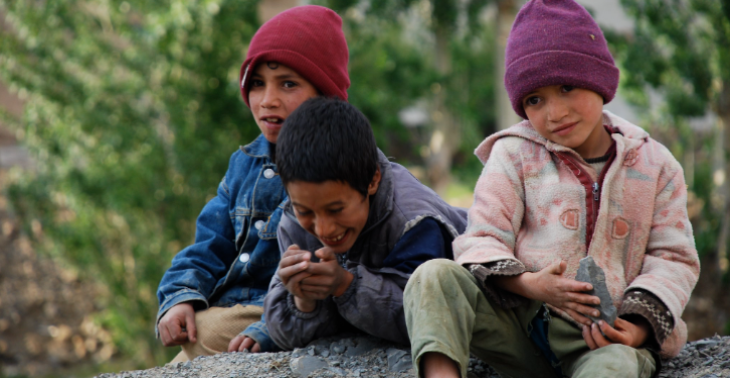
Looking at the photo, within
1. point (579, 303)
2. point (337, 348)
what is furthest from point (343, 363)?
point (579, 303)

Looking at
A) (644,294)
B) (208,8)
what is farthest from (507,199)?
(208,8)

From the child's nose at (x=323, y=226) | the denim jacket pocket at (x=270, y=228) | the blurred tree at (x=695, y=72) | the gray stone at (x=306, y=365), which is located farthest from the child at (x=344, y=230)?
the blurred tree at (x=695, y=72)

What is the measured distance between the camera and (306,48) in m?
3.48

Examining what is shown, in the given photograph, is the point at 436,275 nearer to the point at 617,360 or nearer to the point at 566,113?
the point at 617,360

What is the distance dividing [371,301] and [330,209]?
1.37 ft

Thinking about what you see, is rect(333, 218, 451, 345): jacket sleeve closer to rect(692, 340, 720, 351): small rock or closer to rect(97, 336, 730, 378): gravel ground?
rect(97, 336, 730, 378): gravel ground

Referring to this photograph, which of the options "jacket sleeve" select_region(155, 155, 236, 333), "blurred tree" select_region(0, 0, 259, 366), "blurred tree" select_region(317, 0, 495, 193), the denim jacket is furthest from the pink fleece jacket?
"blurred tree" select_region(317, 0, 495, 193)

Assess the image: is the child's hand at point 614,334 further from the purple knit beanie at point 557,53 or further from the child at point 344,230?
the purple knit beanie at point 557,53

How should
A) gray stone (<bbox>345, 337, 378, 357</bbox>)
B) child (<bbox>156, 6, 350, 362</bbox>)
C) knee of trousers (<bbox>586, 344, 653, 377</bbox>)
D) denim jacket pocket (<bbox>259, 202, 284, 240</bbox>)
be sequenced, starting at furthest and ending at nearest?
denim jacket pocket (<bbox>259, 202, 284, 240</bbox>) → child (<bbox>156, 6, 350, 362</bbox>) → gray stone (<bbox>345, 337, 378, 357</bbox>) → knee of trousers (<bbox>586, 344, 653, 377</bbox>)

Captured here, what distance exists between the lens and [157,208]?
7.17m

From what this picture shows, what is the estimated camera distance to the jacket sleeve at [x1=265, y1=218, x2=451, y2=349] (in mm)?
2789

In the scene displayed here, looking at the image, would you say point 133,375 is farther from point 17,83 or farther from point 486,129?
point 486,129

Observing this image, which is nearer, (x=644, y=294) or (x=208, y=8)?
(x=644, y=294)

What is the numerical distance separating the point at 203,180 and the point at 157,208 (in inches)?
23.4
